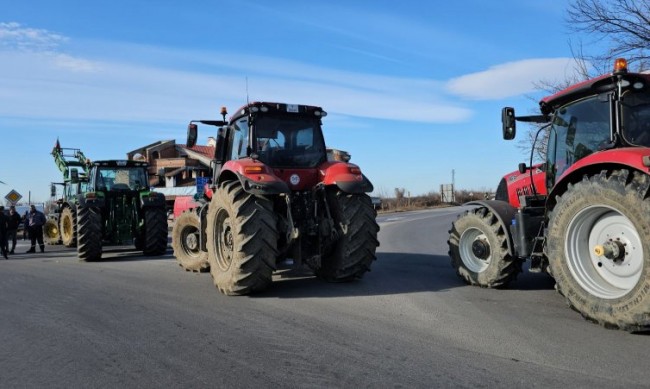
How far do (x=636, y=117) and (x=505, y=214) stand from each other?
2.08 metres

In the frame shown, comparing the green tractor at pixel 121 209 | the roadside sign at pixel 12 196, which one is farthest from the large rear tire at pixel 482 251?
the roadside sign at pixel 12 196

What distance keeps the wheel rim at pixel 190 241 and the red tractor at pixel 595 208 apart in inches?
218

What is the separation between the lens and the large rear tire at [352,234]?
741cm

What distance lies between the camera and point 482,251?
713cm

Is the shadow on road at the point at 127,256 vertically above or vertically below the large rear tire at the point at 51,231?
below

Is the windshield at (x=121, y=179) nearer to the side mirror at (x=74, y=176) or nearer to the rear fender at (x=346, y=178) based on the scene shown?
the side mirror at (x=74, y=176)

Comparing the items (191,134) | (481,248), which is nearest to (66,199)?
(191,134)

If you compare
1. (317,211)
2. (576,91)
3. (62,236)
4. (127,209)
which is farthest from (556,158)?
(62,236)

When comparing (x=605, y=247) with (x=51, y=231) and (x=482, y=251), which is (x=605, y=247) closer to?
(x=482, y=251)

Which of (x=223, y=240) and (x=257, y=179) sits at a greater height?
(x=257, y=179)

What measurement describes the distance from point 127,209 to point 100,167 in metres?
1.42

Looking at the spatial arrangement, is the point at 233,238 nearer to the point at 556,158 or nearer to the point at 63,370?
the point at 63,370

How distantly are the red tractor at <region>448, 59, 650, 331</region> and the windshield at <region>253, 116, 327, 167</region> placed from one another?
2876 mm

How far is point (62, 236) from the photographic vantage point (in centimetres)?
1599
